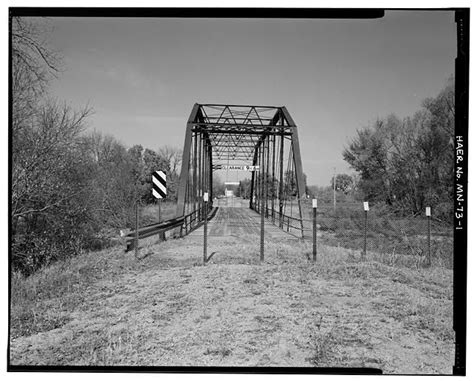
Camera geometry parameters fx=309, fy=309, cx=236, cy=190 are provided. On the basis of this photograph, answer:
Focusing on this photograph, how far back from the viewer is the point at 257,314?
10.6 feet

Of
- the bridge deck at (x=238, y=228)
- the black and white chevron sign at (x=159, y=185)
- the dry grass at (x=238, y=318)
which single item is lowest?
the bridge deck at (x=238, y=228)

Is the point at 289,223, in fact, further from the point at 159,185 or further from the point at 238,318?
the point at 238,318

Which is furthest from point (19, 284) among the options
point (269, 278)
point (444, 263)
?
point (444, 263)

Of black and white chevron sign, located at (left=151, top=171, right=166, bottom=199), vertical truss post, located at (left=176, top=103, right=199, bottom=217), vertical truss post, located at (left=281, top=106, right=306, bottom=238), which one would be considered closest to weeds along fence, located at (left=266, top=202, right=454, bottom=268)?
vertical truss post, located at (left=281, top=106, right=306, bottom=238)

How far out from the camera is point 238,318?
3.12 m

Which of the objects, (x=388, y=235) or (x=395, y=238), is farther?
(x=388, y=235)

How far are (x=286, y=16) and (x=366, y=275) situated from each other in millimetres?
3896

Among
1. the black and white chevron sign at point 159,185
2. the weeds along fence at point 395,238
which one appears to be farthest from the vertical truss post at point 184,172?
the weeds along fence at point 395,238

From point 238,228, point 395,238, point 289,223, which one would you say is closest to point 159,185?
point 238,228

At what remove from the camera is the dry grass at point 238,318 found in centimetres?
248

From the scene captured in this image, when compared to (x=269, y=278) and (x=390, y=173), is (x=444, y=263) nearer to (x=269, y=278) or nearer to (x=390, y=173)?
(x=269, y=278)

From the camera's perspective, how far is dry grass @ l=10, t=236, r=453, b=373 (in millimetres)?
2482

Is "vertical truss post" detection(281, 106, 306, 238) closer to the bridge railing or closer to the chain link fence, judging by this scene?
the bridge railing

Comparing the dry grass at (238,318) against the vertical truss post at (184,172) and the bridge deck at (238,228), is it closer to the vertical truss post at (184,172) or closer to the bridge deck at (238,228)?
the vertical truss post at (184,172)
